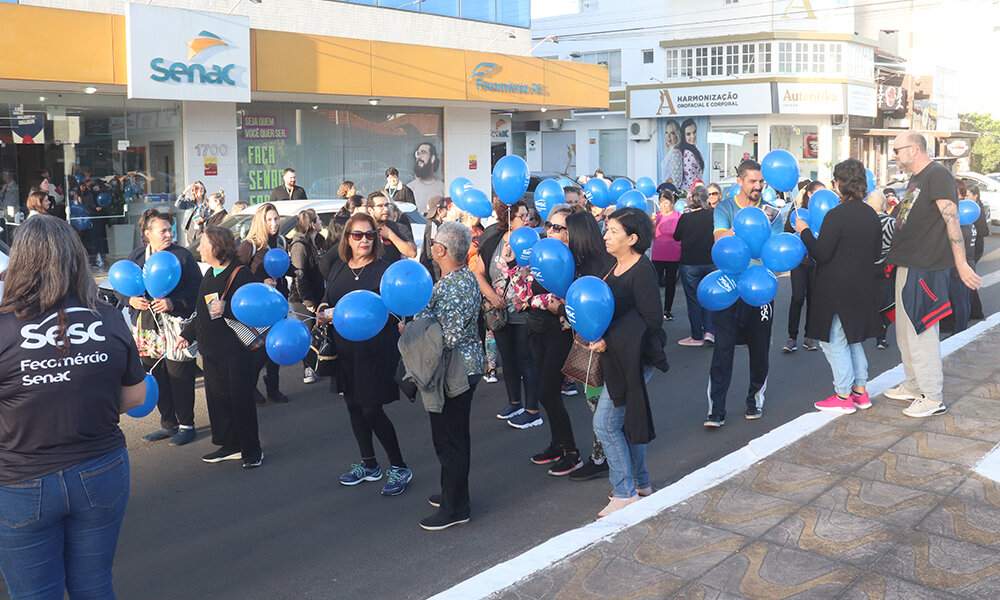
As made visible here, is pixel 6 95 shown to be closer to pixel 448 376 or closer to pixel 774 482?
pixel 448 376

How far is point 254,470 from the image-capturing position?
20.8ft

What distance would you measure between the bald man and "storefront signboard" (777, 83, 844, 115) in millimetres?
32677

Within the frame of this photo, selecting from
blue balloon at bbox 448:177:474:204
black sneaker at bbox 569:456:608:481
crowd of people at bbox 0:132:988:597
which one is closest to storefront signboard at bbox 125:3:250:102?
crowd of people at bbox 0:132:988:597

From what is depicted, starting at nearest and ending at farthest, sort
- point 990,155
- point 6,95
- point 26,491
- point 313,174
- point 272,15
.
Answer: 1. point 26,491
2. point 6,95
3. point 272,15
4. point 313,174
5. point 990,155

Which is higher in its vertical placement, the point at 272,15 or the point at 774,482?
the point at 272,15

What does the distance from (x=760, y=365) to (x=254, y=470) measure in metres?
3.97

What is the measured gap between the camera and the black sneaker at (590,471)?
5977 millimetres

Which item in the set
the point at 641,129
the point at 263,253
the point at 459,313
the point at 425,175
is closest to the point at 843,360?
the point at 459,313

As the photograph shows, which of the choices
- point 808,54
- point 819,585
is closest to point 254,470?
point 819,585

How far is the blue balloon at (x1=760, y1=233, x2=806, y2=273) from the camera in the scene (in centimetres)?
681

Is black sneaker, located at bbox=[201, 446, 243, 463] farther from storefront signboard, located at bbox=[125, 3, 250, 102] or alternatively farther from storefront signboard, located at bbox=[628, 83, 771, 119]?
storefront signboard, located at bbox=[628, 83, 771, 119]

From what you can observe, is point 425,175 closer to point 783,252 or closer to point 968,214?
point 968,214

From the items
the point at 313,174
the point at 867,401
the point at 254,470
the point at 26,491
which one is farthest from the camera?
the point at 313,174

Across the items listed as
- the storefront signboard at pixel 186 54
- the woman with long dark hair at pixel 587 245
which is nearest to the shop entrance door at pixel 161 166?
the storefront signboard at pixel 186 54
